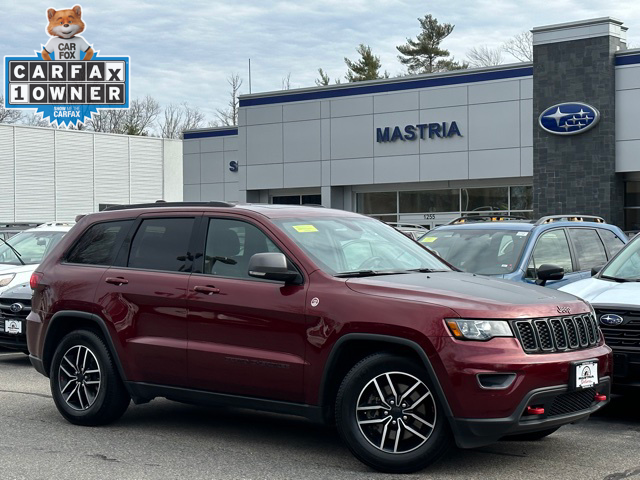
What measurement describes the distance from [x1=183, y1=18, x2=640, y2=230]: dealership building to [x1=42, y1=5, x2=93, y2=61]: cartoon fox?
26.1ft

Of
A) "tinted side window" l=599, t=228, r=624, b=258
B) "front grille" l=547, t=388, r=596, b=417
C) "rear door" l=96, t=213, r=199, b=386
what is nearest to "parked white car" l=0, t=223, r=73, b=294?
"rear door" l=96, t=213, r=199, b=386

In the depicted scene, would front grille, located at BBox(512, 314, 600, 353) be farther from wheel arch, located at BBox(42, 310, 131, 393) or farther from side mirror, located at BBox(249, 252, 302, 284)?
wheel arch, located at BBox(42, 310, 131, 393)

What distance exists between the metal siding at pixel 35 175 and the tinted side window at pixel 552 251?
42.2 meters

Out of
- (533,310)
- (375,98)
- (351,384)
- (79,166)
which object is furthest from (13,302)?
(79,166)

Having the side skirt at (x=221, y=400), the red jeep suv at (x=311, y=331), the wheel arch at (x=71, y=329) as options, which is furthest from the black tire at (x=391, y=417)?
the wheel arch at (x=71, y=329)

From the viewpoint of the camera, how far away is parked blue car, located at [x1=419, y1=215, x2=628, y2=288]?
34.1 feet

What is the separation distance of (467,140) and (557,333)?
86.9 ft

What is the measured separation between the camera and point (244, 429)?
307 inches

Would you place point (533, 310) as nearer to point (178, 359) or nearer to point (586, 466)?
point (586, 466)

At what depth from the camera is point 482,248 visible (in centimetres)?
1081

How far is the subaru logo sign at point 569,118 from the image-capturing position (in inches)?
1134

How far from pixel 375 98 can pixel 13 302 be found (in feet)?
79.3

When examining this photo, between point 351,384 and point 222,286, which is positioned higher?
point 222,286

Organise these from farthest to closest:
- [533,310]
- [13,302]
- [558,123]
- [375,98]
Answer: [375,98] < [558,123] < [13,302] < [533,310]
